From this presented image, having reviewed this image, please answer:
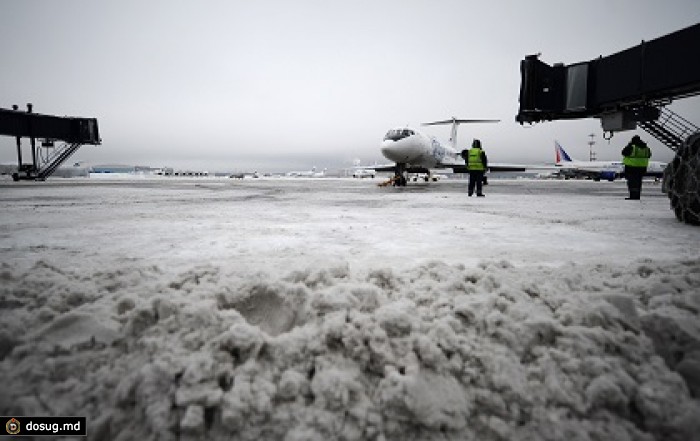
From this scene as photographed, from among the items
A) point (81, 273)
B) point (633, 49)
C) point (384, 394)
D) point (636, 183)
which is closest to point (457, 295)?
point (384, 394)

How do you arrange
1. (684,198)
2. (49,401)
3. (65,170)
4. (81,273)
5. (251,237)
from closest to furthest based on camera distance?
(49,401) < (81,273) < (251,237) < (684,198) < (65,170)

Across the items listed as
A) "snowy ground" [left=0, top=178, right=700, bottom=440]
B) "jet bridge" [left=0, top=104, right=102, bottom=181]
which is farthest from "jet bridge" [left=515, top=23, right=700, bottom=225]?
"jet bridge" [left=0, top=104, right=102, bottom=181]

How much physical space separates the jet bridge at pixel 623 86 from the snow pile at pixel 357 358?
52.8 feet

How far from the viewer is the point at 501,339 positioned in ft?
5.01

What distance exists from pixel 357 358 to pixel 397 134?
1603 centimetres

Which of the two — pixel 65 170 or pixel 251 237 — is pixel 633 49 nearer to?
pixel 251 237

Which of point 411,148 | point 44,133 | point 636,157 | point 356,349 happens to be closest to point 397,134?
point 411,148

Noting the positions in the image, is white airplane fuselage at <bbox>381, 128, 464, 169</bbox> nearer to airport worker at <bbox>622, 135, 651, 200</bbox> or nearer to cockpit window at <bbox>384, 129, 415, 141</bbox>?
cockpit window at <bbox>384, 129, 415, 141</bbox>

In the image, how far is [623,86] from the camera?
15625 mm

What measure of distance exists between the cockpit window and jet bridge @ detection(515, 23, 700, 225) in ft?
23.0

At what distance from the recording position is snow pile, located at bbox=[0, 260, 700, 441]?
123 centimetres

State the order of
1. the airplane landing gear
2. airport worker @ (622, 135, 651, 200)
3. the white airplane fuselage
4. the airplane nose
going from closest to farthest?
Result: airport worker @ (622, 135, 651, 200)
the airplane nose
the white airplane fuselage
the airplane landing gear

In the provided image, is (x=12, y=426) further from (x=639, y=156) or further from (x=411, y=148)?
(x=411, y=148)

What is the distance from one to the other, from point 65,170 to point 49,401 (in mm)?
71023
